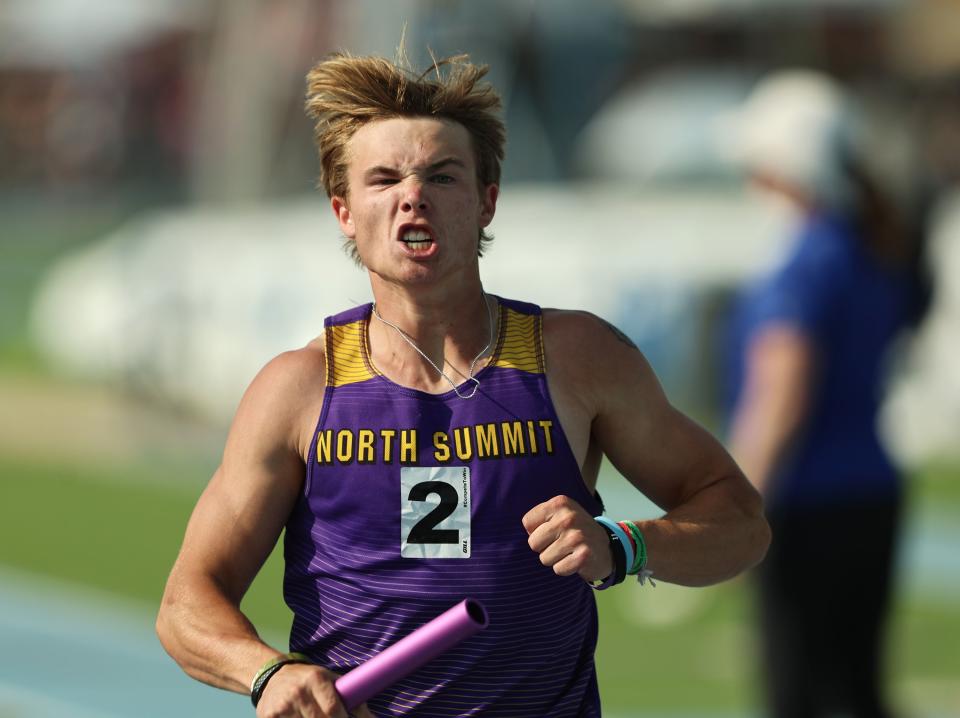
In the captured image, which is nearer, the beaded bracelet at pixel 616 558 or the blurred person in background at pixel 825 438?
the beaded bracelet at pixel 616 558

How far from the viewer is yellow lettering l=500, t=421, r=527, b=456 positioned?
3.36 meters

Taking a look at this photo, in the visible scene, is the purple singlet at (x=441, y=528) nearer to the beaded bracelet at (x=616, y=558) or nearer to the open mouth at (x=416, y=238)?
the beaded bracelet at (x=616, y=558)

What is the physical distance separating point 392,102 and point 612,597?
721 cm

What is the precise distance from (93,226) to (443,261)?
41.9m

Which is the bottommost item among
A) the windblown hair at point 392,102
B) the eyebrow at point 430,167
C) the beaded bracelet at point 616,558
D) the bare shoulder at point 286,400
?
the beaded bracelet at point 616,558

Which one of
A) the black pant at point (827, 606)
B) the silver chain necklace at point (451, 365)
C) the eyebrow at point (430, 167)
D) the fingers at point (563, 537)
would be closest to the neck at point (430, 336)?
the silver chain necklace at point (451, 365)

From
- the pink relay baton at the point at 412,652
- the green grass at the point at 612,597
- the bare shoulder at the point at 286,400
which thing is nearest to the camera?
the pink relay baton at the point at 412,652

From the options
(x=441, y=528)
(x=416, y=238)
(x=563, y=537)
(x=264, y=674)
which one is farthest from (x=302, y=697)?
(x=416, y=238)

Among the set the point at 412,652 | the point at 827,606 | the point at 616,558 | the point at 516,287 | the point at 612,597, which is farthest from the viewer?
the point at 516,287

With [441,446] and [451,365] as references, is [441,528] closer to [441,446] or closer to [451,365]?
[441,446]

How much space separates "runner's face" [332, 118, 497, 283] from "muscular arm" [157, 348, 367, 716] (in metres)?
0.26

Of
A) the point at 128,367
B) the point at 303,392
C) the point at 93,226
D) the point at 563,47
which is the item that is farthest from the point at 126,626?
the point at 93,226

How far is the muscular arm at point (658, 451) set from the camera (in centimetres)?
346

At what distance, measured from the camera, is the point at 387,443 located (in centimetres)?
337
